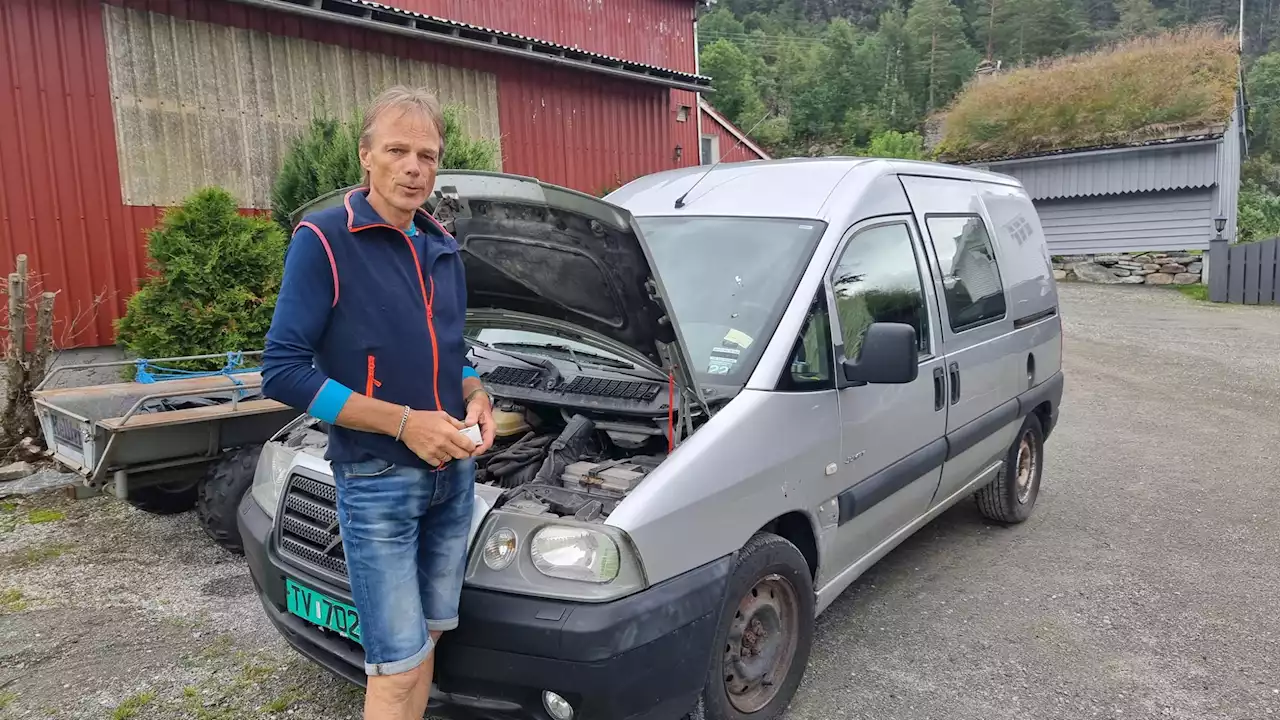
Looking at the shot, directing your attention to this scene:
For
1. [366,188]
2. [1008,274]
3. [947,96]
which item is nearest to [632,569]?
[366,188]

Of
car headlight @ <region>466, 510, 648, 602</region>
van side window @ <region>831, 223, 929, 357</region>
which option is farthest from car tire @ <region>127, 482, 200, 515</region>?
van side window @ <region>831, 223, 929, 357</region>

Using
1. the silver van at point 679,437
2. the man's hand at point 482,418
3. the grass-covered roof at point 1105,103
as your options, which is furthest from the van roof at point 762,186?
the grass-covered roof at point 1105,103

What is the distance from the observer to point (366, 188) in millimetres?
2131

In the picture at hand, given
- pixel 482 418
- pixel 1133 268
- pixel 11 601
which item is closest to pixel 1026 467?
pixel 482 418

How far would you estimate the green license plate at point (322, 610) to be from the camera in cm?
247

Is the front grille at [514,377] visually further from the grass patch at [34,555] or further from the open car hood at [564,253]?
the grass patch at [34,555]

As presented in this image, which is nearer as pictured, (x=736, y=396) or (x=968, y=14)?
(x=736, y=396)

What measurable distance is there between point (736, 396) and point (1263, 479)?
207 inches

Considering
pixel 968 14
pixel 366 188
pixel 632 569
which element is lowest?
pixel 632 569

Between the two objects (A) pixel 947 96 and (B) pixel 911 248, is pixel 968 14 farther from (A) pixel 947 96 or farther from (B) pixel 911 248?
(B) pixel 911 248

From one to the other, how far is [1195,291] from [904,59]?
36.6 metres

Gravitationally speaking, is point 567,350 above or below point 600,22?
below

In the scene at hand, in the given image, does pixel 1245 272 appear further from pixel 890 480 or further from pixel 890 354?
pixel 890 354

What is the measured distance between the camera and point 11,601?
4035 millimetres
